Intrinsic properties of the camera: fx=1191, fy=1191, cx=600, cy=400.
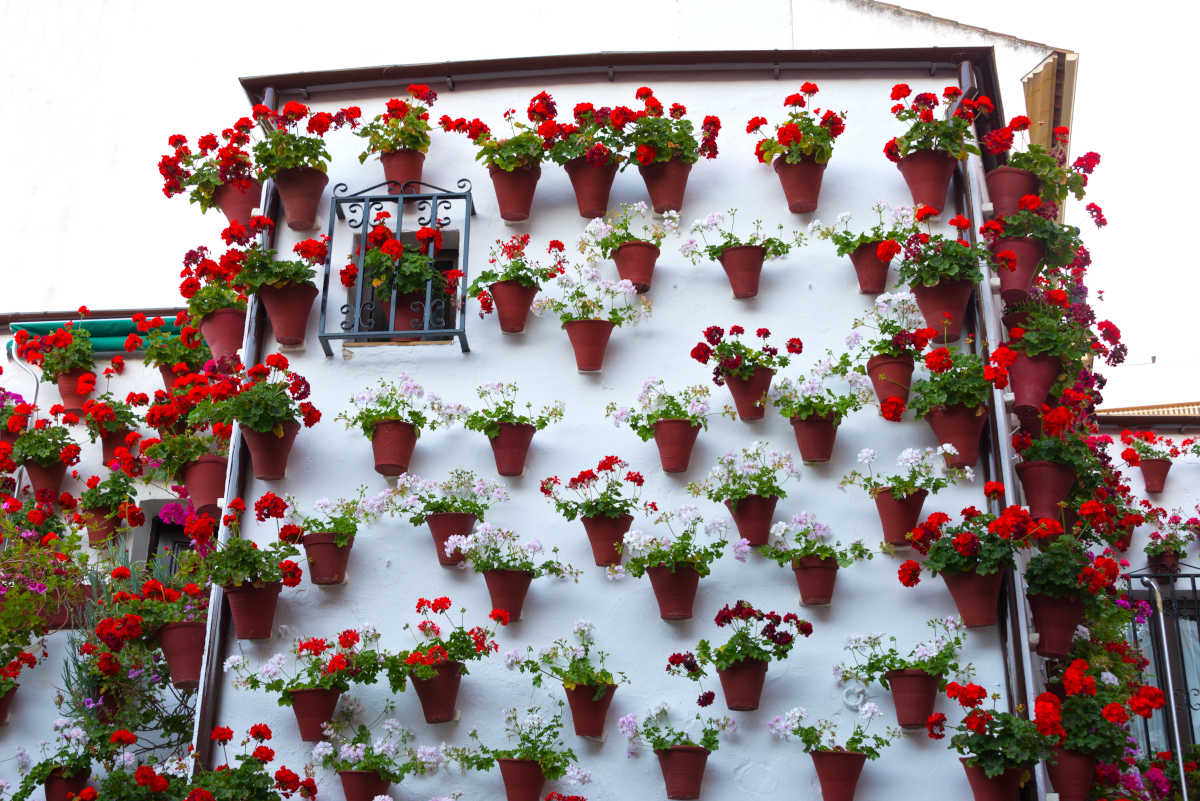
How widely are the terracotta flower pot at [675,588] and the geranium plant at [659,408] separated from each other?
0.78 meters

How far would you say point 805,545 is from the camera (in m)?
6.16

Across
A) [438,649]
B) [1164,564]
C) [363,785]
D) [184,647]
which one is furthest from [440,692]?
[1164,564]

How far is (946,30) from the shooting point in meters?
12.1

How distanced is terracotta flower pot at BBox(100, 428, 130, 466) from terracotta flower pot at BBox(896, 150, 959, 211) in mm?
5636

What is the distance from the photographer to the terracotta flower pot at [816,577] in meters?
6.09

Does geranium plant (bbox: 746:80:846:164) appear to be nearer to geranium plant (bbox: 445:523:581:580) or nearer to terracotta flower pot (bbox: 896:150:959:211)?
terracotta flower pot (bbox: 896:150:959:211)

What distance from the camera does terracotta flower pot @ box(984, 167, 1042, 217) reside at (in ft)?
22.7

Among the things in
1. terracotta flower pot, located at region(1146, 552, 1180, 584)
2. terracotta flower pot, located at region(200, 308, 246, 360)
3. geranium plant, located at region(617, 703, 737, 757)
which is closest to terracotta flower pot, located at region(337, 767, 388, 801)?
geranium plant, located at region(617, 703, 737, 757)

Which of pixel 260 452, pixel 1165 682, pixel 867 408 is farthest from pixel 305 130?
pixel 1165 682

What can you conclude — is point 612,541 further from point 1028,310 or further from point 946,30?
point 946,30

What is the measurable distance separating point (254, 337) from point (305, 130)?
4.66ft

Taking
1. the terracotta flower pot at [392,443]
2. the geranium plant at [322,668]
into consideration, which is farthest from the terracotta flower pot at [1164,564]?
the geranium plant at [322,668]

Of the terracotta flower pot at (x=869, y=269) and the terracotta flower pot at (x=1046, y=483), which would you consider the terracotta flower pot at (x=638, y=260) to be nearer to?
the terracotta flower pot at (x=869, y=269)

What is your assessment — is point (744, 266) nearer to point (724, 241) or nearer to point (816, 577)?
point (724, 241)
